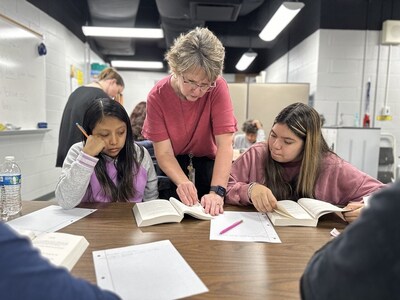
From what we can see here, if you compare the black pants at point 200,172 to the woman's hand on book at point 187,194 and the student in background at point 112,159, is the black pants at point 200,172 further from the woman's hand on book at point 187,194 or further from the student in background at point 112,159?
the woman's hand on book at point 187,194

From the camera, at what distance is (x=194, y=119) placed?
1.49 meters

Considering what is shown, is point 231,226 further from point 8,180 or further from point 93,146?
point 8,180

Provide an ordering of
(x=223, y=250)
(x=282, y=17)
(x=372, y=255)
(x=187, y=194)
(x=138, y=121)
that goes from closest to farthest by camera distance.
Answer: (x=372, y=255) < (x=223, y=250) < (x=187, y=194) < (x=138, y=121) < (x=282, y=17)

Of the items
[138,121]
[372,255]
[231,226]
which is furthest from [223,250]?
[138,121]

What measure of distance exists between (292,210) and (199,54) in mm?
682

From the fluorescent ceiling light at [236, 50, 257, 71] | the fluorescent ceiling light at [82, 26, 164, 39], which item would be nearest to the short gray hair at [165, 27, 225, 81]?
the fluorescent ceiling light at [82, 26, 164, 39]

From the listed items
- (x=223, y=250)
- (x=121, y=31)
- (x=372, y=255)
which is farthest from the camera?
(x=121, y=31)

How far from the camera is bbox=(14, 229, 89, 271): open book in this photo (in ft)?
2.32

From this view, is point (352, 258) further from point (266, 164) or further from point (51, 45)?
point (51, 45)

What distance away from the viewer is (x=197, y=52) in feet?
4.09

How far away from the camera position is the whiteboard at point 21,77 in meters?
2.91

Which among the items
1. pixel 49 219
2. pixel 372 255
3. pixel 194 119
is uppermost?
pixel 194 119

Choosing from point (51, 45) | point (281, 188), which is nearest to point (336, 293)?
point (281, 188)

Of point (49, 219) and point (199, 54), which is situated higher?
point (199, 54)
